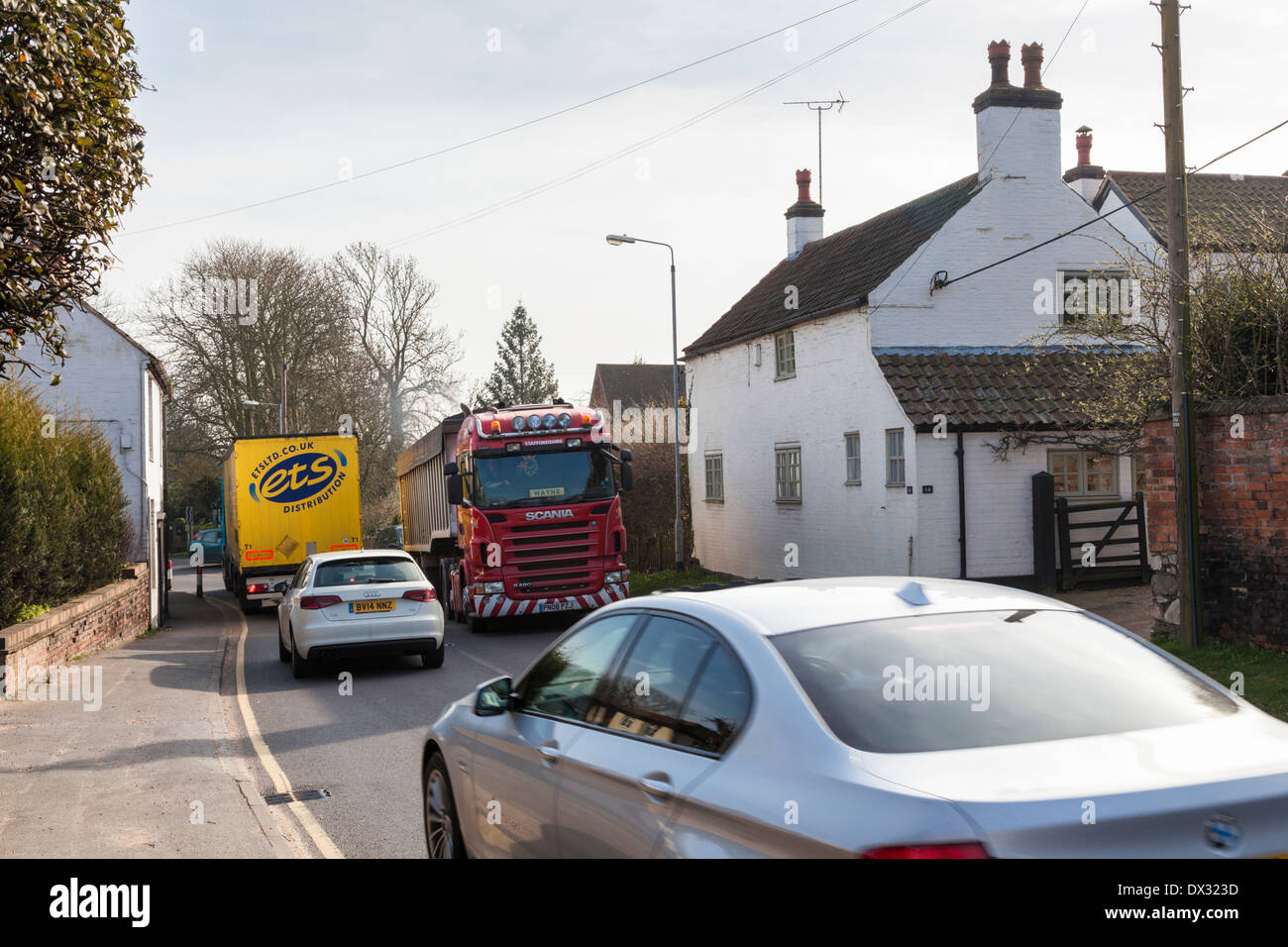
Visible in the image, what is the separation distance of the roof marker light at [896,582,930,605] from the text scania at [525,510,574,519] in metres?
14.8

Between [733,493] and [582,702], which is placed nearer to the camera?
[582,702]

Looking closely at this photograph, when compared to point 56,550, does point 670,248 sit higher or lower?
higher

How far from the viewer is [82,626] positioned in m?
15.4

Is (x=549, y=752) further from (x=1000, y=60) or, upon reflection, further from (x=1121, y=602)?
(x=1000, y=60)

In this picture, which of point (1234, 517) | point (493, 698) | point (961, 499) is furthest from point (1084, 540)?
point (493, 698)

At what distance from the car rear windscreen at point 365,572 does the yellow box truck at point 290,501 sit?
1061cm
